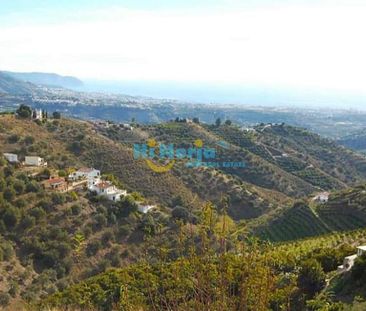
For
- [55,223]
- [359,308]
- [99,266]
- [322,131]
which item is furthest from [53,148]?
[322,131]

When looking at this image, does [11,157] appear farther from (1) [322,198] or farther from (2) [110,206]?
(1) [322,198]

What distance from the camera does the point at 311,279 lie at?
1213 centimetres

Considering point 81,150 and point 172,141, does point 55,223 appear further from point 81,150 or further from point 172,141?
point 172,141

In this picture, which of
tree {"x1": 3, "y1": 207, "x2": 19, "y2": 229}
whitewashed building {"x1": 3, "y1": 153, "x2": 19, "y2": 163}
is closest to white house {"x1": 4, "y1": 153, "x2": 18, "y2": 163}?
whitewashed building {"x1": 3, "y1": 153, "x2": 19, "y2": 163}

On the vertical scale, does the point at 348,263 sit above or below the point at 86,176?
above

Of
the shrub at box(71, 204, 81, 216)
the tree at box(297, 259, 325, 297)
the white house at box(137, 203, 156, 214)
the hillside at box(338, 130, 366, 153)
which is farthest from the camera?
the hillside at box(338, 130, 366, 153)

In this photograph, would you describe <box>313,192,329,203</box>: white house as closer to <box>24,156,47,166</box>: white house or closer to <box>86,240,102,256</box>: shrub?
<box>86,240,102,256</box>: shrub

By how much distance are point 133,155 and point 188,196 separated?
329 inches

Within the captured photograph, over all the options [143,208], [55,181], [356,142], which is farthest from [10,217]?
[356,142]

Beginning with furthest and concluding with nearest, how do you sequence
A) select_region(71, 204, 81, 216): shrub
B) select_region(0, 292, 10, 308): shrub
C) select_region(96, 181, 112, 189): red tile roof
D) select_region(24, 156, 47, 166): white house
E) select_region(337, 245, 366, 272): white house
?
select_region(24, 156, 47, 166): white house, select_region(96, 181, 112, 189): red tile roof, select_region(71, 204, 81, 216): shrub, select_region(0, 292, 10, 308): shrub, select_region(337, 245, 366, 272): white house

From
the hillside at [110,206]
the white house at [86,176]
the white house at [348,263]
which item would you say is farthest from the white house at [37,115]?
the white house at [348,263]

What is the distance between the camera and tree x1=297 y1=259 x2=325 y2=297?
12.1 metres

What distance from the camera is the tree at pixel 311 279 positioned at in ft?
39.6

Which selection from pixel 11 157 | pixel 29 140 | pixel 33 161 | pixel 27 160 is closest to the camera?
pixel 11 157
